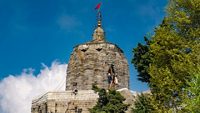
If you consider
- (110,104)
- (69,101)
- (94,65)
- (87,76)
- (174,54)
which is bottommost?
(174,54)

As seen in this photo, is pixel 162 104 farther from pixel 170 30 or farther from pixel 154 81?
pixel 170 30

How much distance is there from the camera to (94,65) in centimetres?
6069

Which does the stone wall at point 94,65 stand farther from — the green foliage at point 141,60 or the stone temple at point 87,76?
the green foliage at point 141,60

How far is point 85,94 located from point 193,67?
30.2 metres

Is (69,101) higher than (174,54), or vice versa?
(69,101)

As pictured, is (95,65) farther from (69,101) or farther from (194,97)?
(194,97)

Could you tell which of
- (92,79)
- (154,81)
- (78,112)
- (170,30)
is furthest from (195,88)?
(92,79)

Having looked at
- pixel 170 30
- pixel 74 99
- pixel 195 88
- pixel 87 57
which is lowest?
pixel 195 88

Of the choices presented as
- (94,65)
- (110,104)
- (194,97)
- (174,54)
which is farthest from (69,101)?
(194,97)

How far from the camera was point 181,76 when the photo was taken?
28.0 metres

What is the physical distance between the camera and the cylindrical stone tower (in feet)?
196

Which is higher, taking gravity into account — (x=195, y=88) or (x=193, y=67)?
(x=193, y=67)

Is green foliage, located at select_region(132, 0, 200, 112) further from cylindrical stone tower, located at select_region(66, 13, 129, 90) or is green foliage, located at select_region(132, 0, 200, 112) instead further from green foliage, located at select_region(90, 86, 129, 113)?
cylindrical stone tower, located at select_region(66, 13, 129, 90)

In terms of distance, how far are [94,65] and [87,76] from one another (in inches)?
70.3
